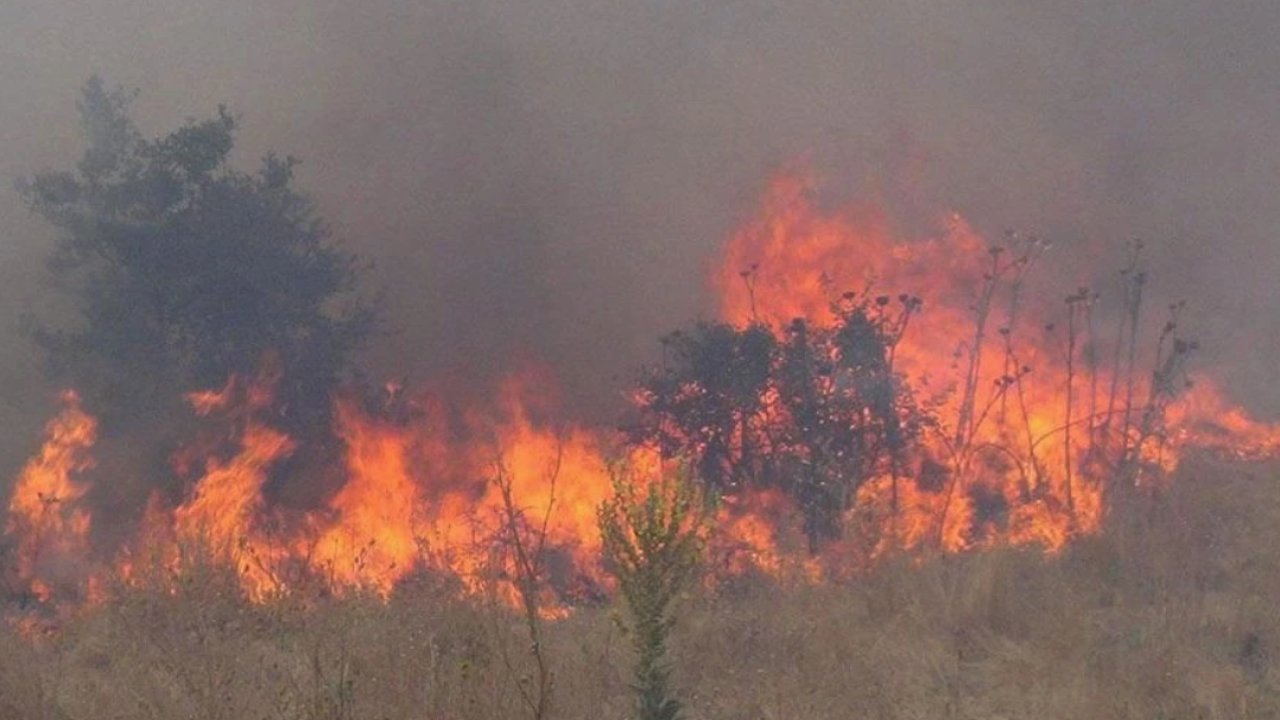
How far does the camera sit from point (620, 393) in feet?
52.7

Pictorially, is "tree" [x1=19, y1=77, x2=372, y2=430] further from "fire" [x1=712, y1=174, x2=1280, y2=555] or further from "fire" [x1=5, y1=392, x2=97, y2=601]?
"fire" [x1=712, y1=174, x2=1280, y2=555]

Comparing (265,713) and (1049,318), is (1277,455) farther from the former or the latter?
(265,713)

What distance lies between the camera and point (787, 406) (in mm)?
14234

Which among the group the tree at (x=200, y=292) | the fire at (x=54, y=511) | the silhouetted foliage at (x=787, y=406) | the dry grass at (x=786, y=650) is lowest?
the dry grass at (x=786, y=650)

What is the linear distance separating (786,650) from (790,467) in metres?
5.14

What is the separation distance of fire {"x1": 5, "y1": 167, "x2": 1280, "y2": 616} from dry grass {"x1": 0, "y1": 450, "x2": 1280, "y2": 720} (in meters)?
1.28

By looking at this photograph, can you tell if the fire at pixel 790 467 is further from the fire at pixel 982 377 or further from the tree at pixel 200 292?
the tree at pixel 200 292

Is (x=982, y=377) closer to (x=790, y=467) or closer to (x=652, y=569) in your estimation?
(x=790, y=467)

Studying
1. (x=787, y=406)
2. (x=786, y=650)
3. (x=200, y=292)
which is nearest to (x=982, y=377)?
(x=787, y=406)

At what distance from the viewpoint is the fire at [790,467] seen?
12.7m

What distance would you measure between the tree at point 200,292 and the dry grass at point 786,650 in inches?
253

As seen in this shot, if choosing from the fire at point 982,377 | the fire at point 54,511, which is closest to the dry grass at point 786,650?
the fire at point 982,377

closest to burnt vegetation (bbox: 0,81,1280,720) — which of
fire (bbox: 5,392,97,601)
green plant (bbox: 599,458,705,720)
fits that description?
green plant (bbox: 599,458,705,720)

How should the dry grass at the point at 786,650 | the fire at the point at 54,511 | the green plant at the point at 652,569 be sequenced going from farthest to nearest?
the fire at the point at 54,511, the dry grass at the point at 786,650, the green plant at the point at 652,569
